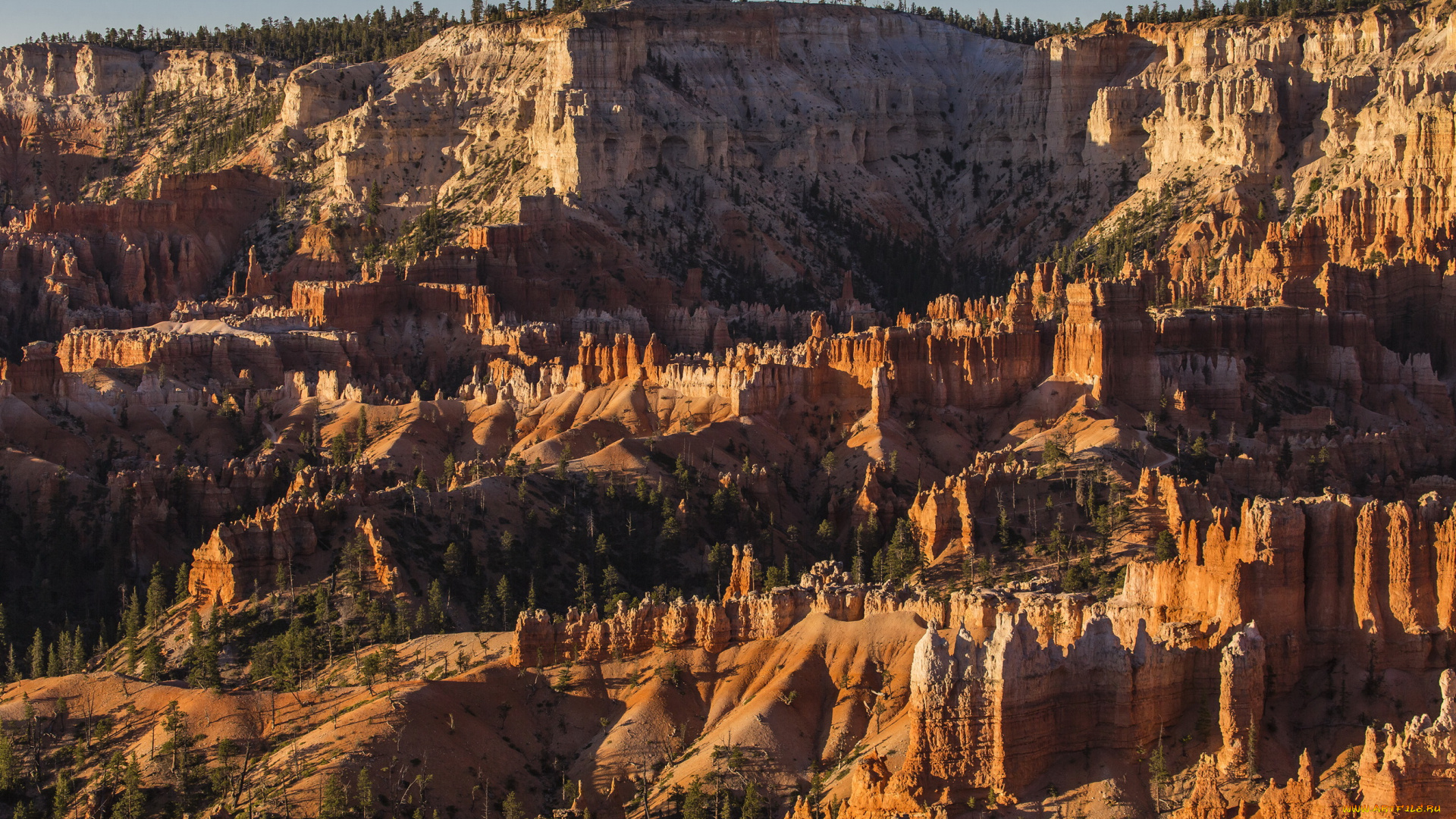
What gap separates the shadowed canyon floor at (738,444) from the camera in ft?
208

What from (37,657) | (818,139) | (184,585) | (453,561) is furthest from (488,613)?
(818,139)

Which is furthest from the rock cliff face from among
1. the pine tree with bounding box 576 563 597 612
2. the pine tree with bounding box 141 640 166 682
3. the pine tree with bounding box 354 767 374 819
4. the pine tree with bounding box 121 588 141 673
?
the pine tree with bounding box 354 767 374 819

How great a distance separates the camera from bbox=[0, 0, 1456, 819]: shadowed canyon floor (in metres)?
63.4

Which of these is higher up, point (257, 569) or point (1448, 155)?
point (1448, 155)

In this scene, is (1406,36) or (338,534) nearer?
(338,534)

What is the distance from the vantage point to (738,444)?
11750 centimetres

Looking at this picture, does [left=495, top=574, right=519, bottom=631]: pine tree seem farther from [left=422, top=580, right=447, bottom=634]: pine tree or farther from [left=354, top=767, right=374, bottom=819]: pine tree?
[left=354, top=767, right=374, bottom=819]: pine tree

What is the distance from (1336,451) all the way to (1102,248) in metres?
55.8

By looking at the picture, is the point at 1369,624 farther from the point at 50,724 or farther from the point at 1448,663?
the point at 50,724

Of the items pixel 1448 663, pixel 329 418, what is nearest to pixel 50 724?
pixel 1448 663

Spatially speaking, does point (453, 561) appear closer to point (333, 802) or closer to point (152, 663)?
point (152, 663)

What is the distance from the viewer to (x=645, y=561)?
329 ft

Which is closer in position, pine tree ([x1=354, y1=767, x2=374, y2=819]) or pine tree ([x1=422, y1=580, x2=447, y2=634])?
pine tree ([x1=354, y1=767, x2=374, y2=819])

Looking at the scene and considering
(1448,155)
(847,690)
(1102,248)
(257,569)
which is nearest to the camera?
(847,690)
